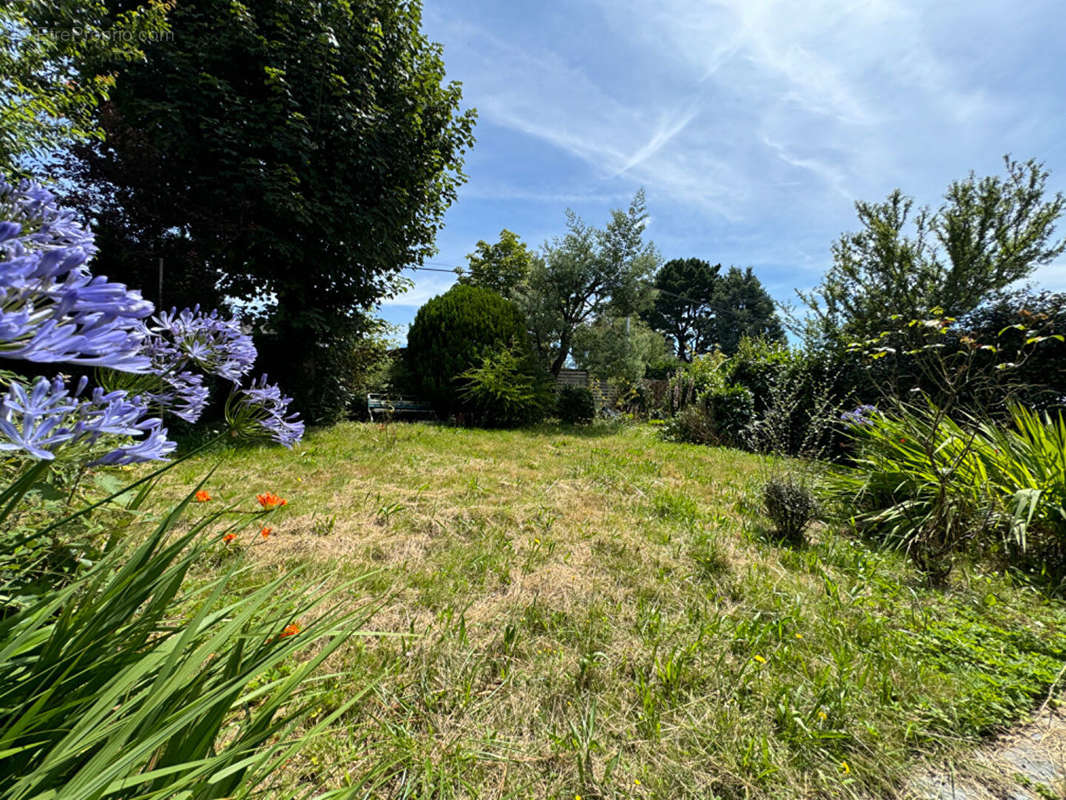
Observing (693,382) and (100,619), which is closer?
(100,619)

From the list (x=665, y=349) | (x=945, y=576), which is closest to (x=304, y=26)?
(x=945, y=576)

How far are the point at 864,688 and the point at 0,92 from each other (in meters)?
6.81

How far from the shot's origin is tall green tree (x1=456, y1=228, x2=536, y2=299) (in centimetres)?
1881

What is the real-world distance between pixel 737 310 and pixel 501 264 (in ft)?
71.0

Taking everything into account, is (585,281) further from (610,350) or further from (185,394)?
(185,394)

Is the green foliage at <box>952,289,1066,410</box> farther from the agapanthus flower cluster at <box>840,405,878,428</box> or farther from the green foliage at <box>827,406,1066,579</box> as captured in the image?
the green foliage at <box>827,406,1066,579</box>

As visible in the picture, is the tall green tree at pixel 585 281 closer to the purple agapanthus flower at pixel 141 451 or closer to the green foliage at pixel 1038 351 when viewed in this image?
the green foliage at pixel 1038 351

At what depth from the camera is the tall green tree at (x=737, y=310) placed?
31.2 meters

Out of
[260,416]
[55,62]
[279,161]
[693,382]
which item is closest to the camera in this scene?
[260,416]

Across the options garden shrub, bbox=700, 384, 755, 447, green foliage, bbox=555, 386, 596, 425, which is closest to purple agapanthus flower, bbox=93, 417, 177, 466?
garden shrub, bbox=700, 384, 755, 447

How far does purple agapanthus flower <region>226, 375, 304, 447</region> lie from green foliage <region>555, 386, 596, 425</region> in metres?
7.34

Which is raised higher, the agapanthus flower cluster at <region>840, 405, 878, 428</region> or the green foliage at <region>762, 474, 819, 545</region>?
the agapanthus flower cluster at <region>840, 405, 878, 428</region>

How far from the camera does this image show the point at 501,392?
695 centimetres

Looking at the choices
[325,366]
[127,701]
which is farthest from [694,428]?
[127,701]
